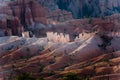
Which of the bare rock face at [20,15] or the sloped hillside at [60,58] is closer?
the sloped hillside at [60,58]

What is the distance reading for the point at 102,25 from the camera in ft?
Result: 445

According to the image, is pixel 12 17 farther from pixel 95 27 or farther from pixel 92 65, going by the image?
pixel 92 65

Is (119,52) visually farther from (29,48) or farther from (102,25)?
(102,25)

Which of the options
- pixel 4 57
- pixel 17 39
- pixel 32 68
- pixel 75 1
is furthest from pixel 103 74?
pixel 75 1

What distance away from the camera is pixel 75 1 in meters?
200

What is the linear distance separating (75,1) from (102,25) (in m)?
65.3

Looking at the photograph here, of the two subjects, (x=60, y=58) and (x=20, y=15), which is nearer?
(x=60, y=58)

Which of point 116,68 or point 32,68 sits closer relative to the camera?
point 116,68

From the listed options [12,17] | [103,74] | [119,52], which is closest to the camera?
[103,74]

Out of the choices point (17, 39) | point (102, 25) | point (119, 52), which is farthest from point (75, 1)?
point (119, 52)

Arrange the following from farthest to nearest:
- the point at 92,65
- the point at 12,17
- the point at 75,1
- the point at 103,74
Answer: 1. the point at 75,1
2. the point at 12,17
3. the point at 92,65
4. the point at 103,74

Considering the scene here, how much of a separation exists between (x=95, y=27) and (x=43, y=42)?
24.8 m

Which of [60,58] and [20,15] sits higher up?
[60,58]

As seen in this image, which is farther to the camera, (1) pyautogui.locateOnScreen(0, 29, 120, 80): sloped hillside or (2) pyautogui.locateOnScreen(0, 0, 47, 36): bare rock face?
(2) pyautogui.locateOnScreen(0, 0, 47, 36): bare rock face
